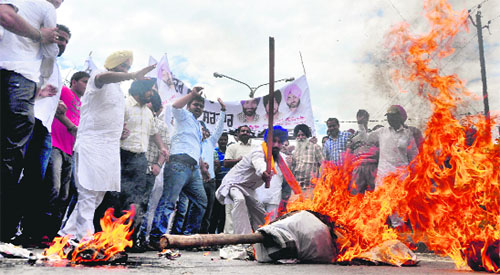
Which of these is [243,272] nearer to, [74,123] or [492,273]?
[492,273]

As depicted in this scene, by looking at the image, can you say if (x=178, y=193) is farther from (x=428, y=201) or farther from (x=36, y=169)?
(x=428, y=201)

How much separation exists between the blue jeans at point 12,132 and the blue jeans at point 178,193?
2.59 m

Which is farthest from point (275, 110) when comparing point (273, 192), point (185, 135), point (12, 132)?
point (12, 132)

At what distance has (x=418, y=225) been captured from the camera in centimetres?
363

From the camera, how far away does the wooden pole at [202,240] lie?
10.1 feet

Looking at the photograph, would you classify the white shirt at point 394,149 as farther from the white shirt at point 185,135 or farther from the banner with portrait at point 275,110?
the banner with portrait at point 275,110

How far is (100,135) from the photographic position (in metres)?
5.00

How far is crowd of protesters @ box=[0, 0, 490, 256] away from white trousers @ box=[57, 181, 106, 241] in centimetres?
1

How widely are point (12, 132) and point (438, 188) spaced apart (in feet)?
11.4

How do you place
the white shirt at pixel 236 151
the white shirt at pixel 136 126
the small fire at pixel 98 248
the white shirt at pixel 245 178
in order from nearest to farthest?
the small fire at pixel 98 248, the white shirt at pixel 136 126, the white shirt at pixel 245 178, the white shirt at pixel 236 151

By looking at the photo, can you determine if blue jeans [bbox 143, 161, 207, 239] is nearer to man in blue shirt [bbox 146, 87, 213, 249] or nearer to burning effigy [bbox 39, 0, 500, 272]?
man in blue shirt [bbox 146, 87, 213, 249]

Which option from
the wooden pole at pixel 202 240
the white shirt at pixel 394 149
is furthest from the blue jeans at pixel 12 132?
the white shirt at pixel 394 149

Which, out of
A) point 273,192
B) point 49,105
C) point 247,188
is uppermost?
point 49,105

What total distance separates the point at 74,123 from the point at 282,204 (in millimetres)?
3848
